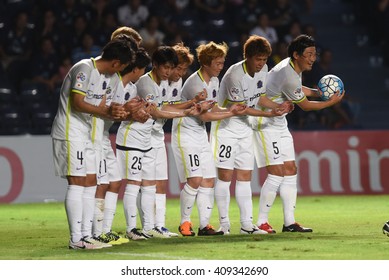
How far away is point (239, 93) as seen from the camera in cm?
1216

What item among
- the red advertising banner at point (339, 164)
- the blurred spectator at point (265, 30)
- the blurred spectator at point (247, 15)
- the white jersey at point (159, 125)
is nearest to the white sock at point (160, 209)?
the white jersey at point (159, 125)

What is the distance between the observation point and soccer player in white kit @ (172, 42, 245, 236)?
12.0 m

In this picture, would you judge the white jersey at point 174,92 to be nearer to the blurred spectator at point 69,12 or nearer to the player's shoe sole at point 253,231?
the player's shoe sole at point 253,231

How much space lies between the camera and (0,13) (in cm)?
2088

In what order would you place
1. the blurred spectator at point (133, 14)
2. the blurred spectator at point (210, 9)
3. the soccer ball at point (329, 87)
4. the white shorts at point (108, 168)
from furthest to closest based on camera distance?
the blurred spectator at point (210, 9) < the blurred spectator at point (133, 14) < the soccer ball at point (329, 87) < the white shorts at point (108, 168)

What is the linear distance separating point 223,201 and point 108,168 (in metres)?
1.64

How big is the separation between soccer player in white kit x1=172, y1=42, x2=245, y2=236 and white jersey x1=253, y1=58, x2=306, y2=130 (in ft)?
2.46

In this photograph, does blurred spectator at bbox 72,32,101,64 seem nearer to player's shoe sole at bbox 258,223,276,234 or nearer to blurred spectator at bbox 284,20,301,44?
blurred spectator at bbox 284,20,301,44

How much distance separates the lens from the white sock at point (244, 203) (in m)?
12.2

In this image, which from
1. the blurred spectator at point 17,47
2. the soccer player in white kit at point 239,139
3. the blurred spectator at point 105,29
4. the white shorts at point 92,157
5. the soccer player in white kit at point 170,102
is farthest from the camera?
the blurred spectator at point 105,29

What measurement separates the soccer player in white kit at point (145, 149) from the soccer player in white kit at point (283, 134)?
1368 millimetres

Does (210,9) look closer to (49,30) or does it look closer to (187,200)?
(49,30)

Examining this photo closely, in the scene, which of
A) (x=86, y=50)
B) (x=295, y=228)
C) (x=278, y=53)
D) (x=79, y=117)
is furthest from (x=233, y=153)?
(x=278, y=53)

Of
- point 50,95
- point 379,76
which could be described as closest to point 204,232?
point 50,95
